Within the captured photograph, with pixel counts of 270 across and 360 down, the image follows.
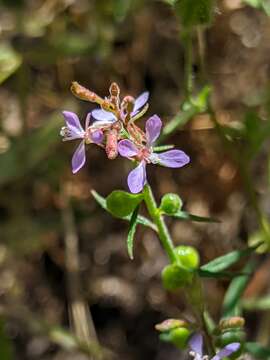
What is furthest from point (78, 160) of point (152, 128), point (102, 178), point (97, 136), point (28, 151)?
point (102, 178)

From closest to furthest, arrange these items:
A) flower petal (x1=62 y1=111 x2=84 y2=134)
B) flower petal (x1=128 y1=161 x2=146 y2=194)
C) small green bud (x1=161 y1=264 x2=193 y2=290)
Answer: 1. flower petal (x1=128 y1=161 x2=146 y2=194)
2. flower petal (x1=62 y1=111 x2=84 y2=134)
3. small green bud (x1=161 y1=264 x2=193 y2=290)

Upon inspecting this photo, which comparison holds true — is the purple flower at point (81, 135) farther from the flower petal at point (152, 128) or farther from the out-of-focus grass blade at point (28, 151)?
the out-of-focus grass blade at point (28, 151)

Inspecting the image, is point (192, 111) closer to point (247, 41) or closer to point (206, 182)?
point (206, 182)

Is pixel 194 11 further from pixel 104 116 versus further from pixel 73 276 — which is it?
pixel 73 276

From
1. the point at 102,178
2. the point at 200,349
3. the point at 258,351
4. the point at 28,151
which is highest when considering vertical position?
the point at 200,349

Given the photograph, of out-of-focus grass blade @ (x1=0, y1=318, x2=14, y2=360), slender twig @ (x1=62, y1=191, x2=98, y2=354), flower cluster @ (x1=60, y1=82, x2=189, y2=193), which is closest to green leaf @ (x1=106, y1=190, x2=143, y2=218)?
flower cluster @ (x1=60, y1=82, x2=189, y2=193)

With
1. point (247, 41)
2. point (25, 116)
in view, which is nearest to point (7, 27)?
point (25, 116)

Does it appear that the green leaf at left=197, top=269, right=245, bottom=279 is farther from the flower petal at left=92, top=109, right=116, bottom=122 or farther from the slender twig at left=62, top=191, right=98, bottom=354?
the slender twig at left=62, top=191, right=98, bottom=354
